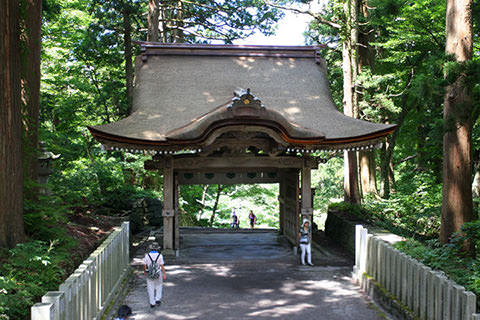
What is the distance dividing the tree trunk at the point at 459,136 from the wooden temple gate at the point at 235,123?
2.44 m

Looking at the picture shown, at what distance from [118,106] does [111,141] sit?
990cm

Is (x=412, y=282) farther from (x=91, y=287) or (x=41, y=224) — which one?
(x=41, y=224)

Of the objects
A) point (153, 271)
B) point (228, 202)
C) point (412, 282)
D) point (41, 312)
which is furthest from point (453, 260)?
point (228, 202)

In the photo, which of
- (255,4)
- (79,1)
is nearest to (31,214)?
(255,4)

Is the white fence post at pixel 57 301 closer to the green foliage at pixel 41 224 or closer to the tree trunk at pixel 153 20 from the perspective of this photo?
the green foliage at pixel 41 224

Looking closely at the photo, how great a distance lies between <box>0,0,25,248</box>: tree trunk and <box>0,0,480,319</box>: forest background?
42cm

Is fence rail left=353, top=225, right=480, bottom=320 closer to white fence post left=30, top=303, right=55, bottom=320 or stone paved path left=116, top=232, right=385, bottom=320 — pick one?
stone paved path left=116, top=232, right=385, bottom=320

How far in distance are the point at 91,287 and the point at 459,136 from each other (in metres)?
7.51

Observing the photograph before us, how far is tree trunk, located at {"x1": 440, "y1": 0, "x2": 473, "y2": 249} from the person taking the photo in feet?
29.0

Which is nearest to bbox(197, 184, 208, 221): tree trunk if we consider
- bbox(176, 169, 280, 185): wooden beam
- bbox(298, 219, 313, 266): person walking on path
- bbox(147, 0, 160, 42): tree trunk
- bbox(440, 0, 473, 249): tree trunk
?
bbox(147, 0, 160, 42): tree trunk

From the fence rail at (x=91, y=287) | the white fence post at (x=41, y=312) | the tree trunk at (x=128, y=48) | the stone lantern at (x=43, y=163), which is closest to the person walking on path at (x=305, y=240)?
the fence rail at (x=91, y=287)

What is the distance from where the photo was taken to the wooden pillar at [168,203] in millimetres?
11898

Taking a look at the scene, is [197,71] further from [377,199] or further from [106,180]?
[377,199]

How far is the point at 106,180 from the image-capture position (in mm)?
17016
